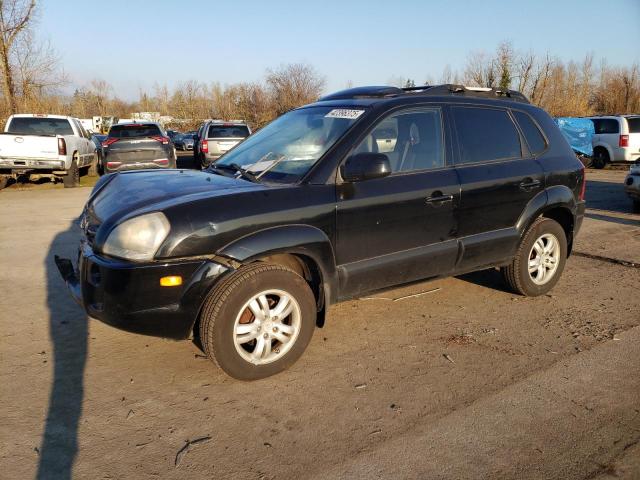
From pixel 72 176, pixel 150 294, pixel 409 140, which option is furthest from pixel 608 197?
pixel 72 176

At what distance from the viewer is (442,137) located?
417cm

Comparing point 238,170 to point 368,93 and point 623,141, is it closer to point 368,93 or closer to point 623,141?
point 368,93

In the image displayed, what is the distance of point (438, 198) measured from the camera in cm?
399

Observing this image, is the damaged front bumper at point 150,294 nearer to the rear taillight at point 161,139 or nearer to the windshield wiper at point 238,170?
the windshield wiper at point 238,170

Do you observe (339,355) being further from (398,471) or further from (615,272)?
(615,272)

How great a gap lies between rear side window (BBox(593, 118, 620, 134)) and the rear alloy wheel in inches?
28.2

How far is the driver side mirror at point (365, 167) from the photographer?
3.50m

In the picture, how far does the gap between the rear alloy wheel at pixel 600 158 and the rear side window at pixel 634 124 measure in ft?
4.00

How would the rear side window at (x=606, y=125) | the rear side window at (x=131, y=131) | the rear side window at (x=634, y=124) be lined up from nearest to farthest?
1. the rear side window at (x=131, y=131)
2. the rear side window at (x=634, y=124)
3. the rear side window at (x=606, y=125)

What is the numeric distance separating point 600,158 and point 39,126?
1907 cm

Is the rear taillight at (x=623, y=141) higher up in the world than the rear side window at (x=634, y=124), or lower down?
lower down

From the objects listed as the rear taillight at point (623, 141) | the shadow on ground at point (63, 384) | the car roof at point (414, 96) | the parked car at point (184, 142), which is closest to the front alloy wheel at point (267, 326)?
the shadow on ground at point (63, 384)

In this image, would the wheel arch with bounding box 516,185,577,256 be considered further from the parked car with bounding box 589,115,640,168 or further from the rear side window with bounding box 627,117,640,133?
the rear side window with bounding box 627,117,640,133

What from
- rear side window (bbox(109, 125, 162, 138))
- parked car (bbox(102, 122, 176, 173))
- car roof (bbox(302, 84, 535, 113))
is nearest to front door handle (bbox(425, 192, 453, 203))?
car roof (bbox(302, 84, 535, 113))
